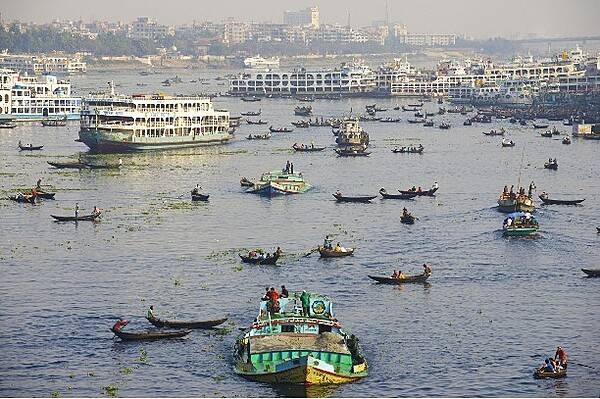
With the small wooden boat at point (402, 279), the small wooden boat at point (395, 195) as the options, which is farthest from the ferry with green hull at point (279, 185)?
the small wooden boat at point (402, 279)

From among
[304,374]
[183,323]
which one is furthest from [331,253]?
[304,374]

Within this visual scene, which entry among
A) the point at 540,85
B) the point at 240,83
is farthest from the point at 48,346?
the point at 240,83

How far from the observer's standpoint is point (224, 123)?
73.1 m

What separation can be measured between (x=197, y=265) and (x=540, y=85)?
83550 mm

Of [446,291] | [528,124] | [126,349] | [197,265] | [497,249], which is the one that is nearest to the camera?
[126,349]

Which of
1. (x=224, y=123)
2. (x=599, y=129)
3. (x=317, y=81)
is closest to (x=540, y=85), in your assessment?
(x=317, y=81)

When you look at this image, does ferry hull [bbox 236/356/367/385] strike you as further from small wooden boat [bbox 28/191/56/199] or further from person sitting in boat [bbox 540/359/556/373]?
small wooden boat [bbox 28/191/56/199]

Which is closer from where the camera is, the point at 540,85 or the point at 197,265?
the point at 197,265

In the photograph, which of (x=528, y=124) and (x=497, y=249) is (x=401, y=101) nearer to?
(x=528, y=124)

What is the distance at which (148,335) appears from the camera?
89.3 feet

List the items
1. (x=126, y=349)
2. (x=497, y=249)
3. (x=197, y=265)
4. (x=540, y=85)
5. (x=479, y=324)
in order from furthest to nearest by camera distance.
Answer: (x=540, y=85) < (x=497, y=249) < (x=197, y=265) < (x=479, y=324) < (x=126, y=349)

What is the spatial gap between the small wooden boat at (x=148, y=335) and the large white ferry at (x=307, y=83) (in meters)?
99.4

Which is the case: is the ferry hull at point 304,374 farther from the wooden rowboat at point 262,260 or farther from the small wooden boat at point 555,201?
the small wooden boat at point 555,201

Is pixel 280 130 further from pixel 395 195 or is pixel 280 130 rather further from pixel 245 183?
pixel 395 195
